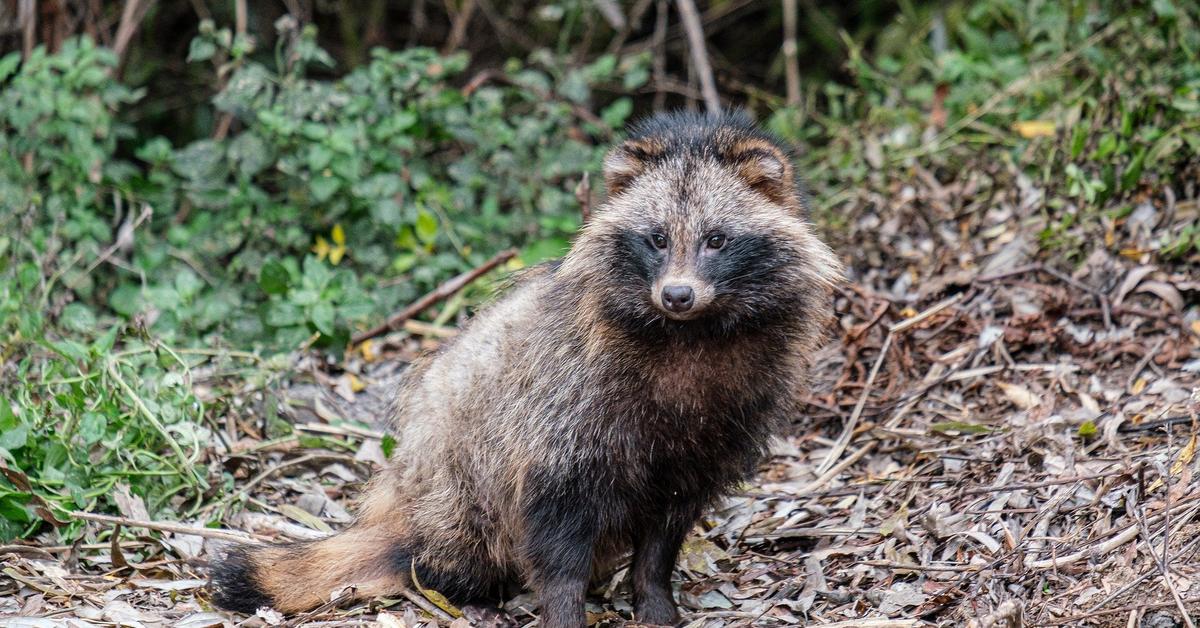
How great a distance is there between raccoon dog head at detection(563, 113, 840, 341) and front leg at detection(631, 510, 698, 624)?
915mm

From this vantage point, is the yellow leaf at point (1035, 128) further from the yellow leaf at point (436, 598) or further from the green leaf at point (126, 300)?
the green leaf at point (126, 300)

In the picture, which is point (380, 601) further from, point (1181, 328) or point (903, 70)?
point (903, 70)

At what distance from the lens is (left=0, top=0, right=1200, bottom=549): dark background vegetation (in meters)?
6.08

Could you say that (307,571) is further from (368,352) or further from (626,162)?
(368,352)

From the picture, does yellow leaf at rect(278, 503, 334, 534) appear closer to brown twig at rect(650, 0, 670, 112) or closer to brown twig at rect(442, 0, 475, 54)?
brown twig at rect(650, 0, 670, 112)

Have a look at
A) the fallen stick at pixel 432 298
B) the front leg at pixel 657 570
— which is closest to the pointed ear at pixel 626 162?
the front leg at pixel 657 570

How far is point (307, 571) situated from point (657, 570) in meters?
1.50

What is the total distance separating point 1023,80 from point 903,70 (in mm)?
1702

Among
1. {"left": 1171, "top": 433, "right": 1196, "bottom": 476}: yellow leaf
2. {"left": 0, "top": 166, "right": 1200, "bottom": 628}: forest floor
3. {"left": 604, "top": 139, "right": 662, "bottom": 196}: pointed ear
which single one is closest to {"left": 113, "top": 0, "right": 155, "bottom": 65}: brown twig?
{"left": 0, "top": 166, "right": 1200, "bottom": 628}: forest floor

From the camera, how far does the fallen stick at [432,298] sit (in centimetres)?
795

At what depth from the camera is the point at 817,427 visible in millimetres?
6855

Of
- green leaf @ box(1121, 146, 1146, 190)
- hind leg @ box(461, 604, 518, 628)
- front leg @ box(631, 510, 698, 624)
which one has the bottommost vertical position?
hind leg @ box(461, 604, 518, 628)

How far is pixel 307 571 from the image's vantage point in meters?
5.47

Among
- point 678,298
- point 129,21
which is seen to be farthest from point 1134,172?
point 129,21
